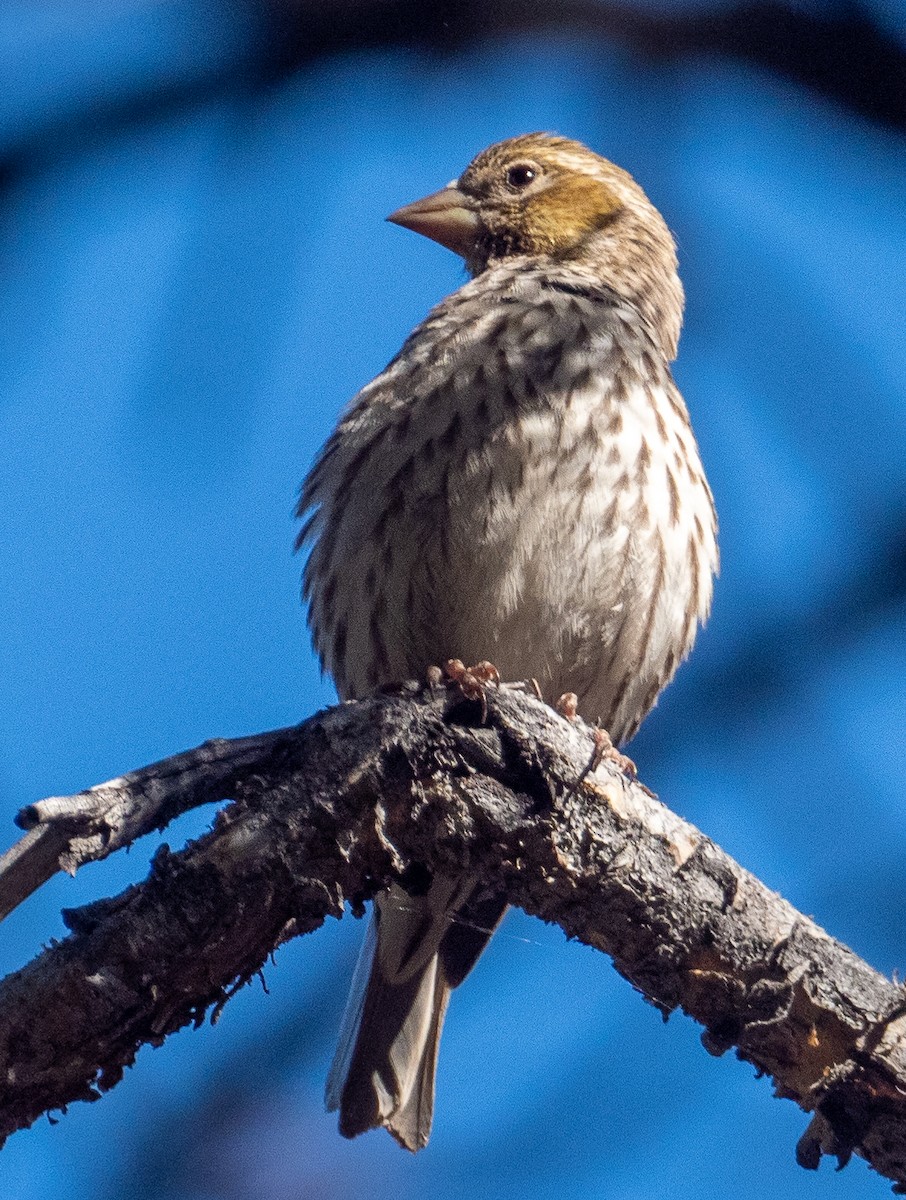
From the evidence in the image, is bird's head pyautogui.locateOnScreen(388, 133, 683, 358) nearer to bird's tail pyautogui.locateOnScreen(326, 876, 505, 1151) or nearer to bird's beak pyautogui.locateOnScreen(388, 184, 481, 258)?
bird's beak pyautogui.locateOnScreen(388, 184, 481, 258)

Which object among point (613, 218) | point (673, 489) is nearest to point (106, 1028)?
point (673, 489)

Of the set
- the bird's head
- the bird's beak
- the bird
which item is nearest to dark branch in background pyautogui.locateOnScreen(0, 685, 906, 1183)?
the bird

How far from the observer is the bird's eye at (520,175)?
5.89m

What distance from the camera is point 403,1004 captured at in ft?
14.6

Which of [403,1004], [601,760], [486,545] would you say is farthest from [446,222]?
Result: [601,760]

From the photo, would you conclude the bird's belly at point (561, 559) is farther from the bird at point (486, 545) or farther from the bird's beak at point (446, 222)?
the bird's beak at point (446, 222)

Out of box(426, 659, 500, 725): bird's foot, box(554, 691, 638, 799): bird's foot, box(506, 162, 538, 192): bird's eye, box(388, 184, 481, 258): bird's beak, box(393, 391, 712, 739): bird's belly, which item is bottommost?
box(554, 691, 638, 799): bird's foot

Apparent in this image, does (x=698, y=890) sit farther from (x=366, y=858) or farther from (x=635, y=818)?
(x=366, y=858)

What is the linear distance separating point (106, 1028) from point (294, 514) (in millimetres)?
2383

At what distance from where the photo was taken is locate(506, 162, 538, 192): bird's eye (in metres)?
5.89

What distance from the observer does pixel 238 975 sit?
3012 mm

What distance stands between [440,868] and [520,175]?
335cm

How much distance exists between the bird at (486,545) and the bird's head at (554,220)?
2.25 ft

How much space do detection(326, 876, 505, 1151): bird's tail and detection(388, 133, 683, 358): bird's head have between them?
2.14 meters
